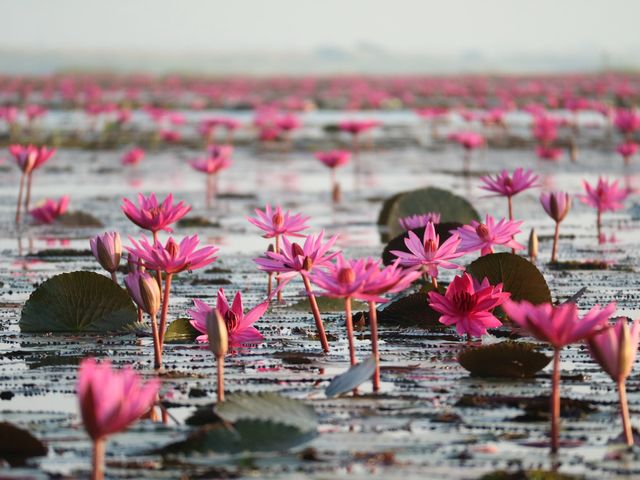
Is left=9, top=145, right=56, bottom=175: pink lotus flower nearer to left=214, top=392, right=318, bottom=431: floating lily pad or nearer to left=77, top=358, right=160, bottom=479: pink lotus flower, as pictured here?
left=214, top=392, right=318, bottom=431: floating lily pad

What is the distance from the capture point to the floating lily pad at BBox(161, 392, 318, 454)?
9.32 feet

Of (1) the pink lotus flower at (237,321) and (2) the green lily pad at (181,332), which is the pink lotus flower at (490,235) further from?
(2) the green lily pad at (181,332)

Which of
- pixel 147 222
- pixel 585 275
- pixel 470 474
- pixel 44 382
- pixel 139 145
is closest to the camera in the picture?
pixel 470 474

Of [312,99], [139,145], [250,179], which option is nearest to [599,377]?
[250,179]

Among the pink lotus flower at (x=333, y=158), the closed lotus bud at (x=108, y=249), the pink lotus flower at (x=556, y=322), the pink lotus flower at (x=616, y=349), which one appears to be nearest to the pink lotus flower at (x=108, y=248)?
the closed lotus bud at (x=108, y=249)

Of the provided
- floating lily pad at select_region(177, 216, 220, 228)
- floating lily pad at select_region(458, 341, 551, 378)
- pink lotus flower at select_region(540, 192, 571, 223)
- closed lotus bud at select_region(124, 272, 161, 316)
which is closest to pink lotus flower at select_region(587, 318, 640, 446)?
floating lily pad at select_region(458, 341, 551, 378)

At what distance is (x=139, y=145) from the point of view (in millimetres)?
19781

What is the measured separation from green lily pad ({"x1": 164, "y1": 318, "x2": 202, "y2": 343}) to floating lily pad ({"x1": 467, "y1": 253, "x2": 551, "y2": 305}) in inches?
43.0

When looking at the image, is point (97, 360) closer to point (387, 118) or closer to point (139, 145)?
point (139, 145)

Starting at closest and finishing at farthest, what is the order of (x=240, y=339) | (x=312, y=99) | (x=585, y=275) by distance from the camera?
(x=240, y=339) → (x=585, y=275) → (x=312, y=99)

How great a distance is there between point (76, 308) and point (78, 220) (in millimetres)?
4244

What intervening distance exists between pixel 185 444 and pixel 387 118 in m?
27.8

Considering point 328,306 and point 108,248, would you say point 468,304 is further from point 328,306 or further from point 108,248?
point 108,248

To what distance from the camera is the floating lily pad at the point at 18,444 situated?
284 cm
